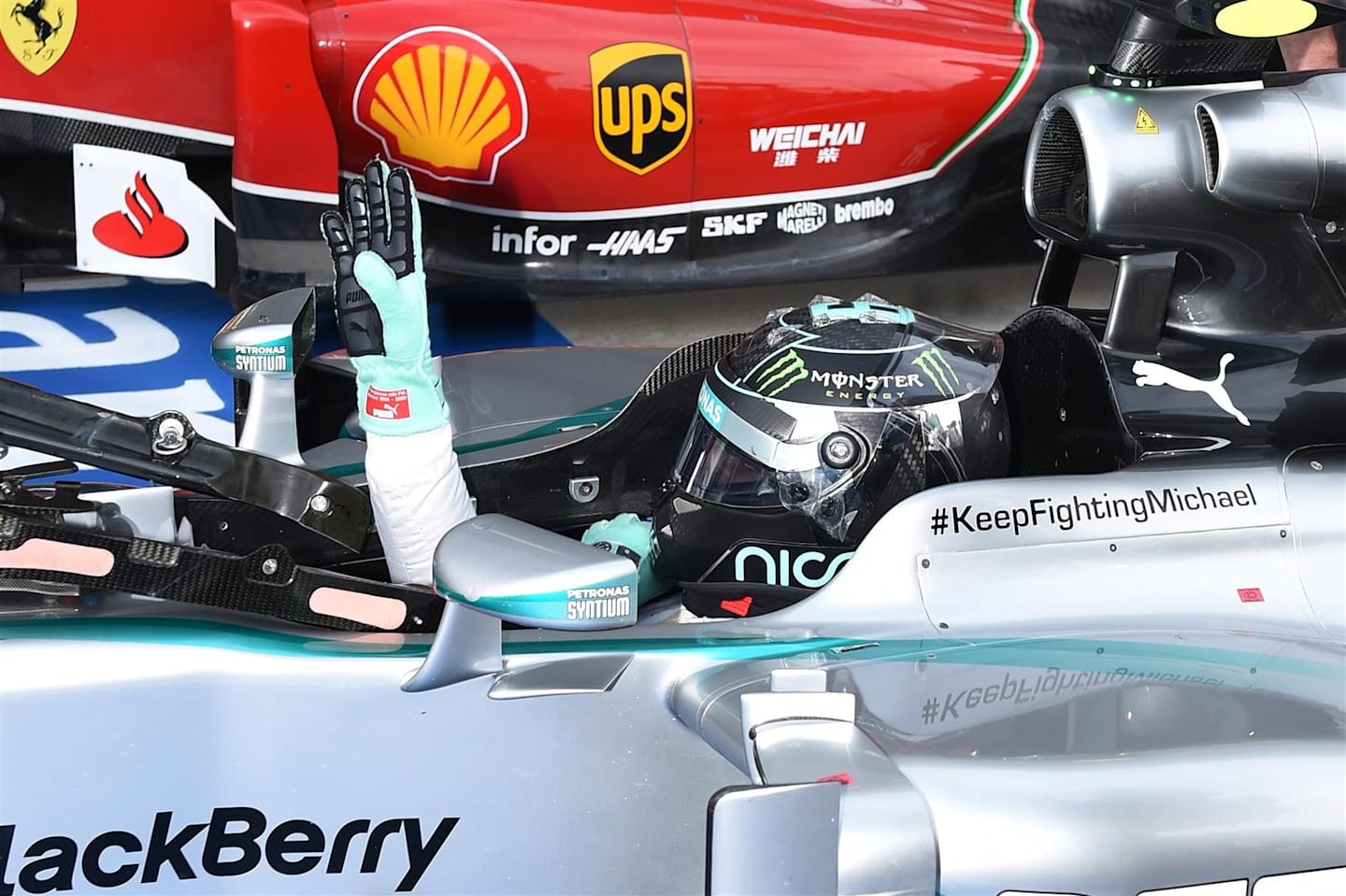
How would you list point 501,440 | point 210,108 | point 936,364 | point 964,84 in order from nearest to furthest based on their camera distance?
1. point 936,364
2. point 501,440
3. point 210,108
4. point 964,84

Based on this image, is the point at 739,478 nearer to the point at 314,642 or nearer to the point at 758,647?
the point at 758,647

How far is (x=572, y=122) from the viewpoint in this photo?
3023mm

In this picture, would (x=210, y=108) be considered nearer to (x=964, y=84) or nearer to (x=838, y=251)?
(x=838, y=251)

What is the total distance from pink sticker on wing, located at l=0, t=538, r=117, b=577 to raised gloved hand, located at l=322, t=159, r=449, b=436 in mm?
450

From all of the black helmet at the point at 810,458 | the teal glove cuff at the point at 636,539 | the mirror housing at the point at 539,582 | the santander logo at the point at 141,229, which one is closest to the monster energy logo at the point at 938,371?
the black helmet at the point at 810,458

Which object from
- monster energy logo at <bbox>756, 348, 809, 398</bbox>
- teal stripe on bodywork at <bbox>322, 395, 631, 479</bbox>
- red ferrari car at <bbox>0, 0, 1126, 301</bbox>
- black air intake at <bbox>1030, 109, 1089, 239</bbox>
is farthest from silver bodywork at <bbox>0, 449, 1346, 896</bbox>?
red ferrari car at <bbox>0, 0, 1126, 301</bbox>

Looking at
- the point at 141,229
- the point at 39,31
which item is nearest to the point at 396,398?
the point at 141,229

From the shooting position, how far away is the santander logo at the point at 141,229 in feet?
9.57

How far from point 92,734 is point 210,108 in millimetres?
1903

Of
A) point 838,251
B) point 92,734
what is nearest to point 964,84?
point 838,251

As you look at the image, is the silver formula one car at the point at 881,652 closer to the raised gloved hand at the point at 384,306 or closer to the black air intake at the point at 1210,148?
the black air intake at the point at 1210,148

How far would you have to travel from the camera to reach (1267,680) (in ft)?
4.42

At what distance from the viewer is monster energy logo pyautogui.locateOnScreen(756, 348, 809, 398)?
5.27 ft

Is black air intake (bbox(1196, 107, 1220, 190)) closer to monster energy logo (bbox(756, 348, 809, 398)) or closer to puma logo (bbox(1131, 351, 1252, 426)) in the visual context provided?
puma logo (bbox(1131, 351, 1252, 426))
